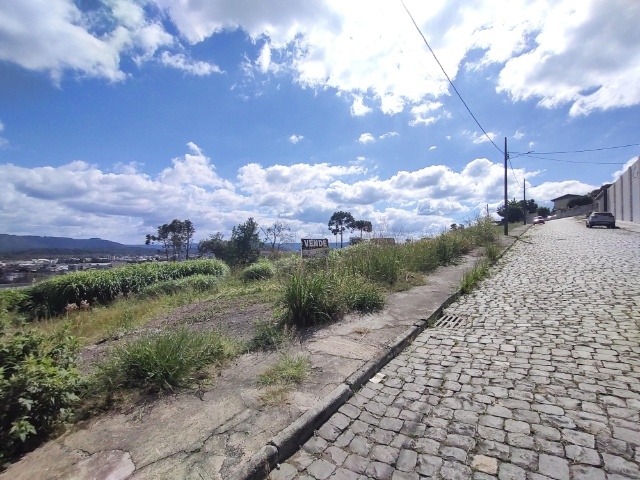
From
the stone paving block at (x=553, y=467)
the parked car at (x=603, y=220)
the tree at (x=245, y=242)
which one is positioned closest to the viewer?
the stone paving block at (x=553, y=467)

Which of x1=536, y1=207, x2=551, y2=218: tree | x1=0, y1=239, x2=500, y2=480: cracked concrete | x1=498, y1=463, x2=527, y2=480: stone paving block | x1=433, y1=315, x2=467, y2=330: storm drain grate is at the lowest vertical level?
x1=498, y1=463, x2=527, y2=480: stone paving block

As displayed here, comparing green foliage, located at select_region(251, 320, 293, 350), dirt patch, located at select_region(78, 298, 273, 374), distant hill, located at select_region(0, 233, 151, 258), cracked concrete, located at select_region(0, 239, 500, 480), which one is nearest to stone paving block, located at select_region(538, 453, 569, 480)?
cracked concrete, located at select_region(0, 239, 500, 480)

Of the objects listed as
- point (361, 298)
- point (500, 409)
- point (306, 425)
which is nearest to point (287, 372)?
point (306, 425)

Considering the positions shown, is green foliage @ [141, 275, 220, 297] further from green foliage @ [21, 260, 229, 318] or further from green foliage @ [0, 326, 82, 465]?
green foliage @ [0, 326, 82, 465]

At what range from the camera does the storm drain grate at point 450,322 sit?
5.35 metres

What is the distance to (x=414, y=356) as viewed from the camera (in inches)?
167

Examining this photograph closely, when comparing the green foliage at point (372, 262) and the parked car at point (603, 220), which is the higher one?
the parked car at point (603, 220)

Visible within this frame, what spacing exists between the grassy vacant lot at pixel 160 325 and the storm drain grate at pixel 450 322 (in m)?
1.10

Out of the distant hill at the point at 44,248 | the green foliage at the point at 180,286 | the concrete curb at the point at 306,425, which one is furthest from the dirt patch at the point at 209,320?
the distant hill at the point at 44,248

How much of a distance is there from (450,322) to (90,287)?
37.4ft

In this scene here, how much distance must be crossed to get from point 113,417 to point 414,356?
3.28m

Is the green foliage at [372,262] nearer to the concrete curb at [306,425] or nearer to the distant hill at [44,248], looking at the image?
the concrete curb at [306,425]

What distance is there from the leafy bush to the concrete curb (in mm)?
1491

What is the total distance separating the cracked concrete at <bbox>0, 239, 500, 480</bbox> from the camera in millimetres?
2234
